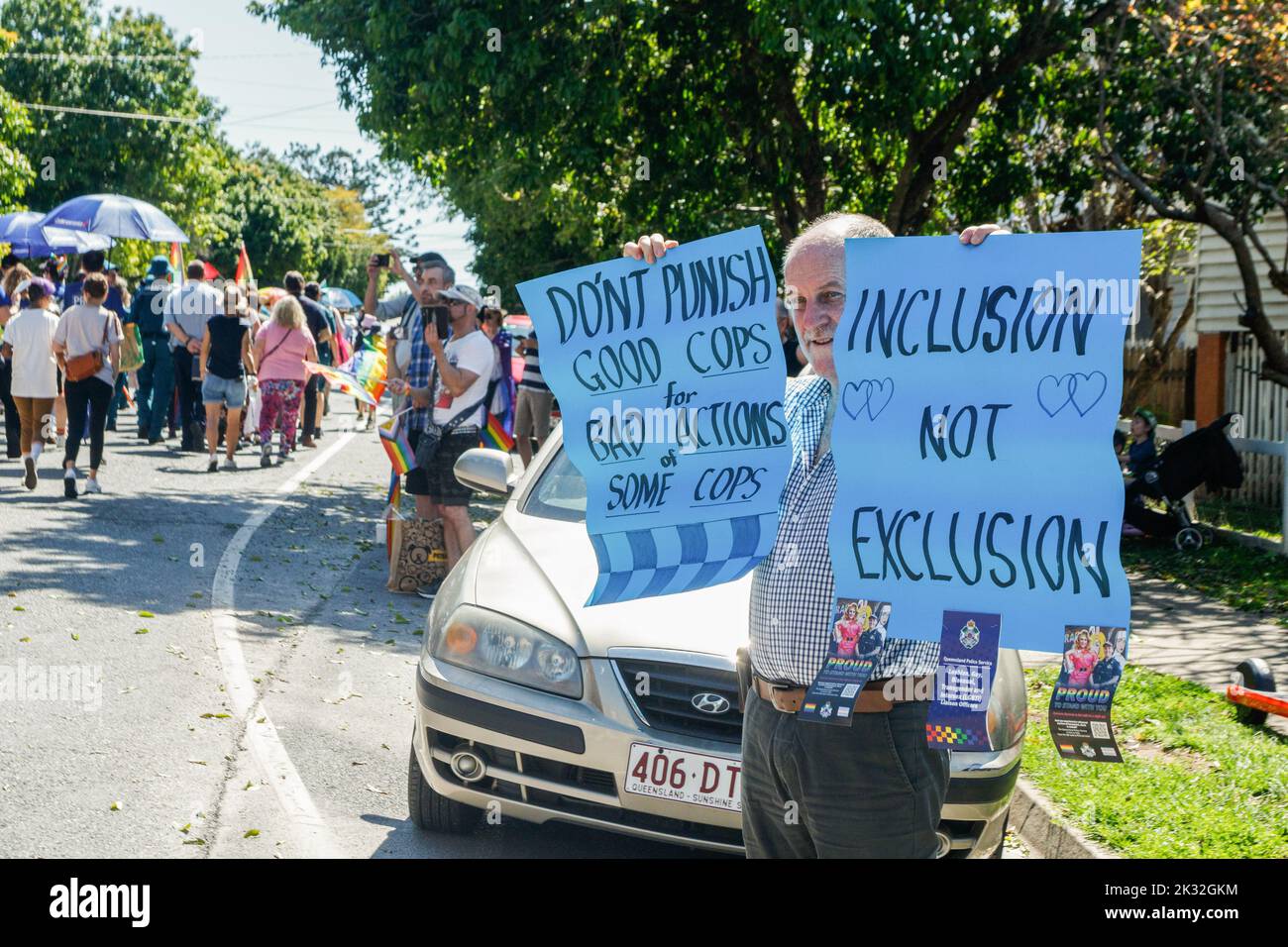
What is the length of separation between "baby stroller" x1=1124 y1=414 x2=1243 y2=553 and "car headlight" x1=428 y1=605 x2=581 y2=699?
27.1ft

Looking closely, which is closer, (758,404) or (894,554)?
(894,554)

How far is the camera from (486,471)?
6199 mm

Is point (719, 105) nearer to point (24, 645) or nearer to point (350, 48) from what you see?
point (350, 48)

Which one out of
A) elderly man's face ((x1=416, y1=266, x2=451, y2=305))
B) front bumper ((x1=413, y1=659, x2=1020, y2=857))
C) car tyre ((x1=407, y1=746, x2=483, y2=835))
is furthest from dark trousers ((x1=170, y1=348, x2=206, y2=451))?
front bumper ((x1=413, y1=659, x2=1020, y2=857))

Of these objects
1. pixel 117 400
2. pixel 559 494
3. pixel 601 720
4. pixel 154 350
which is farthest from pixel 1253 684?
pixel 117 400

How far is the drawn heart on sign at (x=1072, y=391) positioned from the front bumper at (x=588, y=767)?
1.94m

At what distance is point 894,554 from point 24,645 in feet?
19.7

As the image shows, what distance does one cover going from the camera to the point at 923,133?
16.8m

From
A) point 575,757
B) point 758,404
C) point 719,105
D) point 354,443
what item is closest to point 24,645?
point 575,757

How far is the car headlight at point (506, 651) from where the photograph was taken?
483cm

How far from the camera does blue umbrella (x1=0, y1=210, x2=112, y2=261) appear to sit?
20844 millimetres

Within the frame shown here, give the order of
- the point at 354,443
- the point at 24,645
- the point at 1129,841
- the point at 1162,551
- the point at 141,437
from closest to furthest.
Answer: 1. the point at 1129,841
2. the point at 24,645
3. the point at 1162,551
4. the point at 141,437
5. the point at 354,443

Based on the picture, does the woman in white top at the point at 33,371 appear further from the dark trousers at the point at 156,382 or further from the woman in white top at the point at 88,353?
the dark trousers at the point at 156,382

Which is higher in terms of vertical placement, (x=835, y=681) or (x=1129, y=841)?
(x=835, y=681)
